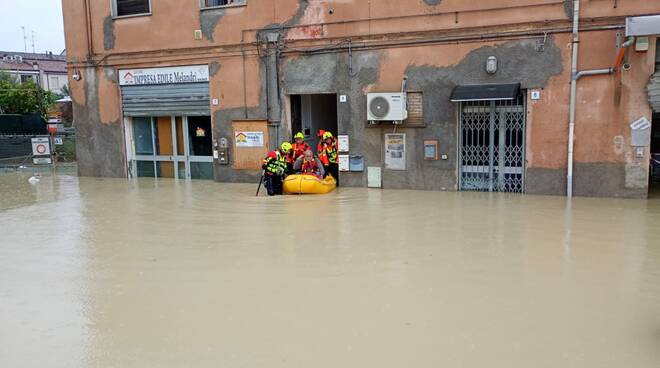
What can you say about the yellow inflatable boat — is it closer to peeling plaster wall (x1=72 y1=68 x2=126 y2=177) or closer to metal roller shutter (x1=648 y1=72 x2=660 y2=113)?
peeling plaster wall (x1=72 y1=68 x2=126 y2=177)

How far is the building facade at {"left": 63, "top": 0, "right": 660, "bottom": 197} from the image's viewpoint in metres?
10.4

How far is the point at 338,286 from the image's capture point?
5.98m

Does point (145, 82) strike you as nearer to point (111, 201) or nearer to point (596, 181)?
point (111, 201)

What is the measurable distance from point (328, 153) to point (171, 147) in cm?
468

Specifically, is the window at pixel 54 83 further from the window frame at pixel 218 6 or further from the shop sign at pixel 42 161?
the window frame at pixel 218 6

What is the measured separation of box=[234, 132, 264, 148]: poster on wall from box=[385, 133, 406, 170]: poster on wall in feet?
10.1

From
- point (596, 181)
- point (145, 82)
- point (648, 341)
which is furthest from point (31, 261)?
point (596, 181)

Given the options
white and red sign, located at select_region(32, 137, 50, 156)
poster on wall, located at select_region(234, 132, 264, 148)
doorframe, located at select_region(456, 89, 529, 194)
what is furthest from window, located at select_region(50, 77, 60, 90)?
doorframe, located at select_region(456, 89, 529, 194)

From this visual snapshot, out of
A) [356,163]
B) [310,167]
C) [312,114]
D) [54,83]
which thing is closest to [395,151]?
[356,163]

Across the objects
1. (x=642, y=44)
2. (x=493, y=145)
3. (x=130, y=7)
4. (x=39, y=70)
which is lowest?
(x=493, y=145)

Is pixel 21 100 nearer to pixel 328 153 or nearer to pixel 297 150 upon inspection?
pixel 297 150

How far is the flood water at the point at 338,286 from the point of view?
4.50 meters

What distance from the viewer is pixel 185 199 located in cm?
1176

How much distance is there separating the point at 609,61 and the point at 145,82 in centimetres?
1061
